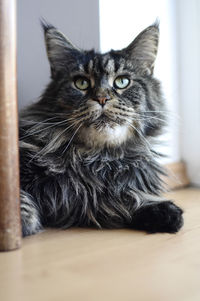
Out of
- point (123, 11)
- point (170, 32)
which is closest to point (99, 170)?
point (123, 11)

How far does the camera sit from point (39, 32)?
2.20 meters

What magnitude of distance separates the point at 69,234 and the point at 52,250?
0.18m

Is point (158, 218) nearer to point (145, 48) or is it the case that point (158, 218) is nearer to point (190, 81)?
point (145, 48)

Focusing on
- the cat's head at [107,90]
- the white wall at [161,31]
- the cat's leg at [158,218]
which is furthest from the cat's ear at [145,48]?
the cat's leg at [158,218]

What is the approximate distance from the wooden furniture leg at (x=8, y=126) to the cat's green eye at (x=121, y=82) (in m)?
0.52

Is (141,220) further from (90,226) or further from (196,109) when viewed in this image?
(196,109)

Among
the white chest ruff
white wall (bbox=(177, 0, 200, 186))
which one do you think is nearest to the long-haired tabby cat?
the white chest ruff

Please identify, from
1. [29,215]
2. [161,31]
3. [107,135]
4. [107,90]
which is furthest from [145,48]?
[29,215]

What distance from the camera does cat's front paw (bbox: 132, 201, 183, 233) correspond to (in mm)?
1460

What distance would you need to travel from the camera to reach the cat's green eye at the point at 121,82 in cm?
162

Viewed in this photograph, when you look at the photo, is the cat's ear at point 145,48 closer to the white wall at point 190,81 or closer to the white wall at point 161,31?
the white wall at point 161,31

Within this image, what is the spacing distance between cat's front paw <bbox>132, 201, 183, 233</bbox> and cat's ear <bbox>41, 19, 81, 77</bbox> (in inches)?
25.3

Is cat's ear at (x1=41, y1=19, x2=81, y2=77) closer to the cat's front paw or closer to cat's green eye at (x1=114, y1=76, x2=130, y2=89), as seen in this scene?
cat's green eye at (x1=114, y1=76, x2=130, y2=89)

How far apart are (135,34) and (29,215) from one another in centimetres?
114
